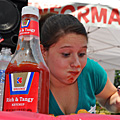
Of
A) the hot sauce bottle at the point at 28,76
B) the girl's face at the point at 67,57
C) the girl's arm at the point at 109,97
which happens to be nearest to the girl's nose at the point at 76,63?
the girl's face at the point at 67,57

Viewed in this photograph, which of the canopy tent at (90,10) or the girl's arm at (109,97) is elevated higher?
the canopy tent at (90,10)

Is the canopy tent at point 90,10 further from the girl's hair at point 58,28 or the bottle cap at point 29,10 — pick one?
the bottle cap at point 29,10

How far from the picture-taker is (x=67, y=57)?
547mm

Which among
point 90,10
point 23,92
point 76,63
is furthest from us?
point 90,10

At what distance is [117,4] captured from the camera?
2.12 m

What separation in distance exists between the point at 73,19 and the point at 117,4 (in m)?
1.70

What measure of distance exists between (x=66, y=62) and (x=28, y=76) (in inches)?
7.5

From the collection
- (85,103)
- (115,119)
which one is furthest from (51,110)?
(115,119)

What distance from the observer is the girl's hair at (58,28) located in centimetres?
57

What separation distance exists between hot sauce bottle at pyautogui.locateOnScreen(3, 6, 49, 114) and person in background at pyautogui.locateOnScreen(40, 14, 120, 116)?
116 millimetres

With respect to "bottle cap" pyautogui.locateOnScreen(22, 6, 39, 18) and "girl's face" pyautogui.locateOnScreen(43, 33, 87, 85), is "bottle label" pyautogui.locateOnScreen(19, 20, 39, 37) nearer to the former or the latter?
"bottle cap" pyautogui.locateOnScreen(22, 6, 39, 18)

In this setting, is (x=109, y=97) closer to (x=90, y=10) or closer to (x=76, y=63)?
(x=76, y=63)

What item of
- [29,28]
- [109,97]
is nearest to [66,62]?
[29,28]

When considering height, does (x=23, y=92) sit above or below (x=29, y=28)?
below
